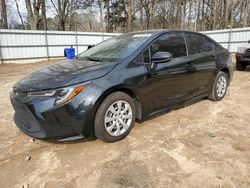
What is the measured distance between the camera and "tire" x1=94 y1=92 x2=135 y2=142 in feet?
8.85

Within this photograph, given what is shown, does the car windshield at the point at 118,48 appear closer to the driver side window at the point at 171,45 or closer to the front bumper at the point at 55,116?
the driver side window at the point at 171,45

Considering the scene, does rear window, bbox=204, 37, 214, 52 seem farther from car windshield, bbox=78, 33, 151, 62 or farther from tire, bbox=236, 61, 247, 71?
tire, bbox=236, 61, 247, 71

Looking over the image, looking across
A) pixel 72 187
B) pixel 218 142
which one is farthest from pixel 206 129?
pixel 72 187

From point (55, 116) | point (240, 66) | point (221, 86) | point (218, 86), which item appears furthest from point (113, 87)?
point (240, 66)

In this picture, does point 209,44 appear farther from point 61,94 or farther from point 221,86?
point 61,94

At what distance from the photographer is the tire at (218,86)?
4.52 meters

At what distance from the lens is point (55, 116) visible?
2457mm

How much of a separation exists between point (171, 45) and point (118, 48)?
0.90 m

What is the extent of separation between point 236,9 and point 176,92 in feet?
91.6

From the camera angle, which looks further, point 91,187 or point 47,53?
point 47,53

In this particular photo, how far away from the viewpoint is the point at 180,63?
3.57 m

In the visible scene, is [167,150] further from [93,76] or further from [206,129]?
[93,76]

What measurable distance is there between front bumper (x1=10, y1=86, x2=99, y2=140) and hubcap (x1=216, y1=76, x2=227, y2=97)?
317 centimetres

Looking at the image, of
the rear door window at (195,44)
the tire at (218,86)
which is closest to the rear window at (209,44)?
the rear door window at (195,44)
